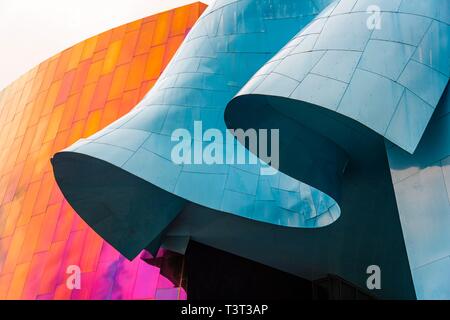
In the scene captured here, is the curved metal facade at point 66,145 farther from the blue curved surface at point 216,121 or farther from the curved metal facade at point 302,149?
the blue curved surface at point 216,121

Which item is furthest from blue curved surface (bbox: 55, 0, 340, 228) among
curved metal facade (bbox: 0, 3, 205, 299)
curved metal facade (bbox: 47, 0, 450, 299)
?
curved metal facade (bbox: 0, 3, 205, 299)

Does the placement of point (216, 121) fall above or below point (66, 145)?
below

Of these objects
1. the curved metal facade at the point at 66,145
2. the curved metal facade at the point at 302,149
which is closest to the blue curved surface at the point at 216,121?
the curved metal facade at the point at 302,149

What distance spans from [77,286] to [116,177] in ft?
18.3

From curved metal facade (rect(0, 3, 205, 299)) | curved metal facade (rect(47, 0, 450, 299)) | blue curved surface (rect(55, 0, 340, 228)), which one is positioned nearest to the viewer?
curved metal facade (rect(47, 0, 450, 299))

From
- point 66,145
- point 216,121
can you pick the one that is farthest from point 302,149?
point 66,145

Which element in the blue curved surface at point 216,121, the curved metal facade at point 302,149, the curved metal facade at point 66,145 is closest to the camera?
the curved metal facade at point 302,149

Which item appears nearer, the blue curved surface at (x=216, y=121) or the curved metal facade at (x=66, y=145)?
the blue curved surface at (x=216, y=121)

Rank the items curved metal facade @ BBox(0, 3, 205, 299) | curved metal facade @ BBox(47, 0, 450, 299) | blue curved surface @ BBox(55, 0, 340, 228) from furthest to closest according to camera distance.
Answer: curved metal facade @ BBox(0, 3, 205, 299) < blue curved surface @ BBox(55, 0, 340, 228) < curved metal facade @ BBox(47, 0, 450, 299)

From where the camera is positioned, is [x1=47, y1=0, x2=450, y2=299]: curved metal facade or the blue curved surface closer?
[x1=47, y1=0, x2=450, y2=299]: curved metal facade

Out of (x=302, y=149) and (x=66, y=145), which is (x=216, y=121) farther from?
(x=66, y=145)

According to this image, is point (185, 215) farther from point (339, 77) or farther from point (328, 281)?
point (339, 77)

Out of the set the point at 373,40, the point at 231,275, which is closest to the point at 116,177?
the point at 231,275

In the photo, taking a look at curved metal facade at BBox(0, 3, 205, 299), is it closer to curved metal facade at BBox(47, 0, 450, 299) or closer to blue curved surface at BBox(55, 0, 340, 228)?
curved metal facade at BBox(47, 0, 450, 299)
